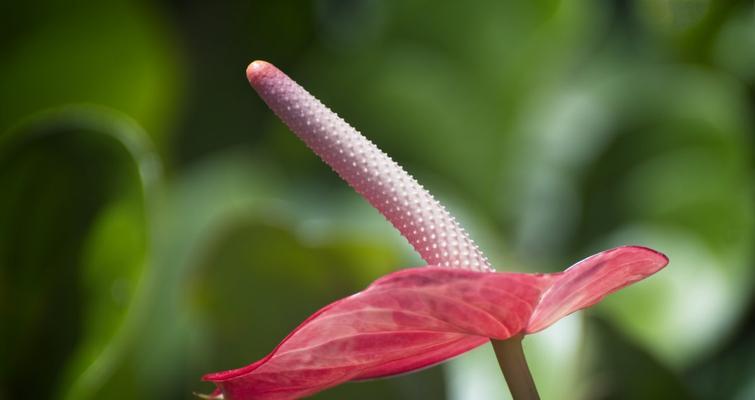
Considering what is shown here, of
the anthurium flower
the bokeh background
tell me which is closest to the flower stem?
the anthurium flower

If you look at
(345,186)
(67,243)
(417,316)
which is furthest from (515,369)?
(345,186)

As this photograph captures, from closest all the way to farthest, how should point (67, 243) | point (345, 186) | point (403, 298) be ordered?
point (403, 298) → point (67, 243) → point (345, 186)

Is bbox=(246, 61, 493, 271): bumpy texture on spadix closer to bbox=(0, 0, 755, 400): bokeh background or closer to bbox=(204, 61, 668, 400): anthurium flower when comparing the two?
bbox=(204, 61, 668, 400): anthurium flower

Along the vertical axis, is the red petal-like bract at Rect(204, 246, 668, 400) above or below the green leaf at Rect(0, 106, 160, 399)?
below

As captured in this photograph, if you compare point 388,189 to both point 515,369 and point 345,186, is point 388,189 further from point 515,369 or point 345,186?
point 345,186

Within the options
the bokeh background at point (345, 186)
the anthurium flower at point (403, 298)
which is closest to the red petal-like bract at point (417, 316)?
the anthurium flower at point (403, 298)

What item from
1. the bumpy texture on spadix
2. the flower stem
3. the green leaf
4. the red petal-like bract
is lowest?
the flower stem

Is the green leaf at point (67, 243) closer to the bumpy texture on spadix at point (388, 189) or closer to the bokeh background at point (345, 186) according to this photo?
the bokeh background at point (345, 186)
